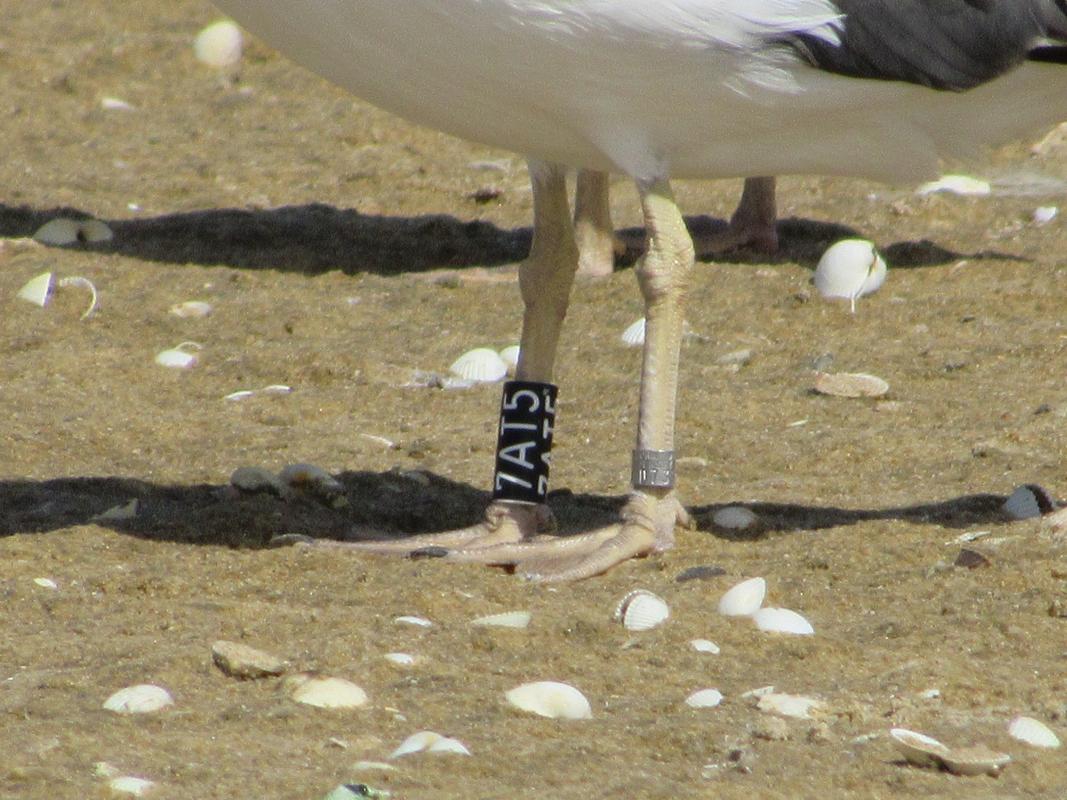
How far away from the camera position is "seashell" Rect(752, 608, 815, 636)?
3600mm

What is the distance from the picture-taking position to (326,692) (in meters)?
3.13

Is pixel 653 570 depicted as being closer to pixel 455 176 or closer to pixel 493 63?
pixel 493 63

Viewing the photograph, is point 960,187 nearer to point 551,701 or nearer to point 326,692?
point 551,701

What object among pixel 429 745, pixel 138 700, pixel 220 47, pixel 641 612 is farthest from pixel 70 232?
pixel 429 745

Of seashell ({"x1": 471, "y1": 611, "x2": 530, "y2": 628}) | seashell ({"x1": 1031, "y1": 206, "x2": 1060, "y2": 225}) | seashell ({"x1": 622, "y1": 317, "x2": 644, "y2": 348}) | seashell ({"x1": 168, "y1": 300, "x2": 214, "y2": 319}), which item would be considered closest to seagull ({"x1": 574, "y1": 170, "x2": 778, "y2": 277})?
seashell ({"x1": 622, "y1": 317, "x2": 644, "y2": 348})

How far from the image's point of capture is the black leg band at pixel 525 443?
4.40 meters

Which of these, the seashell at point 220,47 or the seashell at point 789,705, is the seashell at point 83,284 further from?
the seashell at point 789,705

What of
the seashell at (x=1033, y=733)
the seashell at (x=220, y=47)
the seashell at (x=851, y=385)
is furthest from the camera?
the seashell at (x=220, y=47)

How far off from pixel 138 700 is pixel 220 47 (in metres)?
7.24

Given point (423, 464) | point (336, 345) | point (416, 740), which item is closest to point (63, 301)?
point (336, 345)

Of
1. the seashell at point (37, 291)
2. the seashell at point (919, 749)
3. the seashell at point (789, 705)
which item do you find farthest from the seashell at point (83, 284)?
the seashell at point (919, 749)

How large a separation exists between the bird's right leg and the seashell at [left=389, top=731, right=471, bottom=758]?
1.41 metres

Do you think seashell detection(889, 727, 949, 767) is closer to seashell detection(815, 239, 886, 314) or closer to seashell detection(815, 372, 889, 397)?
seashell detection(815, 372, 889, 397)

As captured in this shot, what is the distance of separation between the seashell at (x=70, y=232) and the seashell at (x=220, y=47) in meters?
2.64
